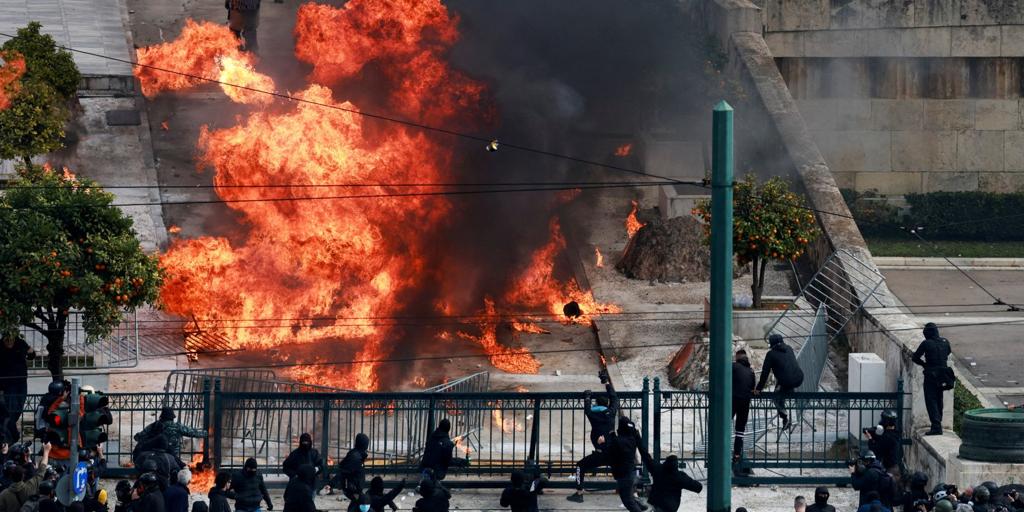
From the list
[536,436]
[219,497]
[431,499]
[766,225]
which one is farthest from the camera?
[766,225]

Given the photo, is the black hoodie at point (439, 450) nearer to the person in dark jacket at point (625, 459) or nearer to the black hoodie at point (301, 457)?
the black hoodie at point (301, 457)

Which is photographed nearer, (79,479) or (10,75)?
(79,479)

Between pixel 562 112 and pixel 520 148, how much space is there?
2.09 metres

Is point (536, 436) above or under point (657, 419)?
under

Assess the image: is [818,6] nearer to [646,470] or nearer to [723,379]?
[646,470]

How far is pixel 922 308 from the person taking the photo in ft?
102

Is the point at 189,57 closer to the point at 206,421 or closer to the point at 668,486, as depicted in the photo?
the point at 206,421

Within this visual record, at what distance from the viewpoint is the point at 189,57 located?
118ft

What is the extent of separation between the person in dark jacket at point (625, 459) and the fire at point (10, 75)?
15.2m

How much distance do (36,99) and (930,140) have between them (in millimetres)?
19254

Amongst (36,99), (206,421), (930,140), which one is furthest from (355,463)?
(930,140)

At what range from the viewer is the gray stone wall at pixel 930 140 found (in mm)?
38344

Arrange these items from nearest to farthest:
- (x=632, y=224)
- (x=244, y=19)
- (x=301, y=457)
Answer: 1. (x=301, y=457)
2. (x=632, y=224)
3. (x=244, y=19)

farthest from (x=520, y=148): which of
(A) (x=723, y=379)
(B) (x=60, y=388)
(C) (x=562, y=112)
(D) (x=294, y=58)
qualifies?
(A) (x=723, y=379)
